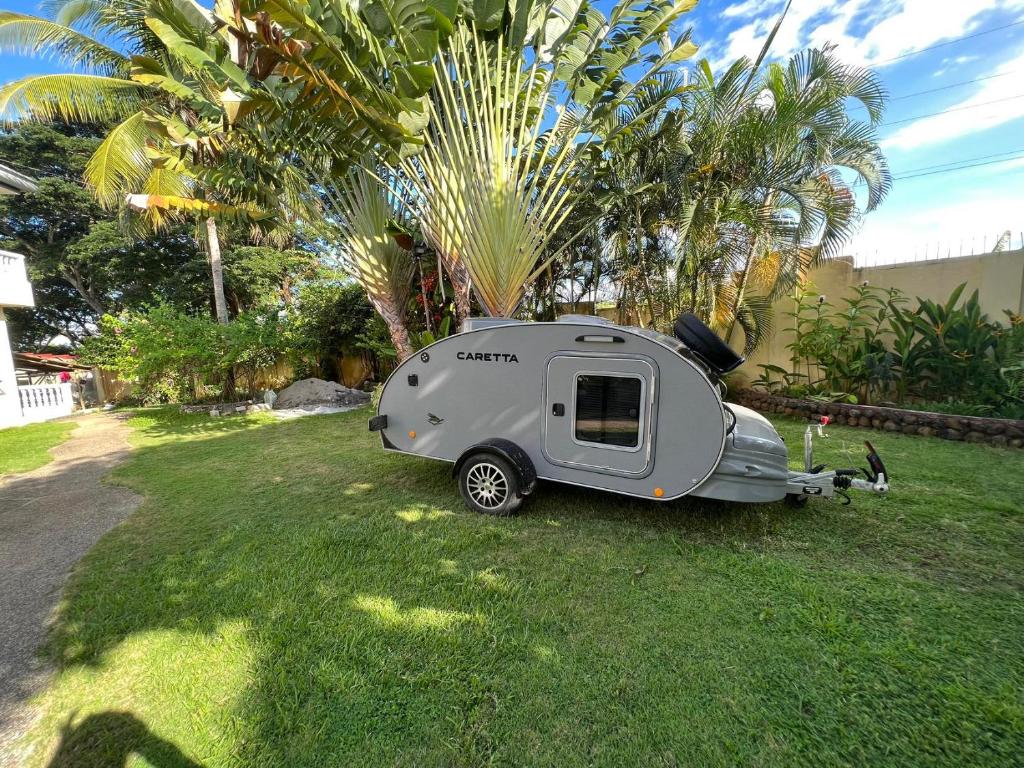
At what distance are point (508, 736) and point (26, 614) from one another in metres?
3.72

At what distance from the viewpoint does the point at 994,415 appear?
663 cm

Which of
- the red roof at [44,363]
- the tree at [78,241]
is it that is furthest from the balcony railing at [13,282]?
the tree at [78,241]

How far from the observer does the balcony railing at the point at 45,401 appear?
39.8ft

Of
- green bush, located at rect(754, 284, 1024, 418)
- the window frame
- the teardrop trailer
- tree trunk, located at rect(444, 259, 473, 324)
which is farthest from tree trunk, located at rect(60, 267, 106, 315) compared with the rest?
green bush, located at rect(754, 284, 1024, 418)

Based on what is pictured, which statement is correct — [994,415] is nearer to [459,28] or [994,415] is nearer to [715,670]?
[715,670]

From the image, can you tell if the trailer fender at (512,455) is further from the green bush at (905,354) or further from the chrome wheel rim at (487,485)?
the green bush at (905,354)

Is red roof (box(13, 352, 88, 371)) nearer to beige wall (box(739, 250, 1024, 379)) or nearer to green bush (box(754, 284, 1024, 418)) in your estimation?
beige wall (box(739, 250, 1024, 379))

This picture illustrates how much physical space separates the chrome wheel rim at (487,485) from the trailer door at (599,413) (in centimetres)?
58

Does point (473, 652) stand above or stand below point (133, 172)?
below

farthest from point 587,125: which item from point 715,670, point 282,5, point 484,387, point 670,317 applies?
point 715,670

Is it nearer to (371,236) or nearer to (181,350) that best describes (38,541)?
(371,236)

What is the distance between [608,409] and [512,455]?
1.08 metres

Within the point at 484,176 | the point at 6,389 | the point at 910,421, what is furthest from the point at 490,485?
the point at 6,389

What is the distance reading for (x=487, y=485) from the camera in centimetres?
432
